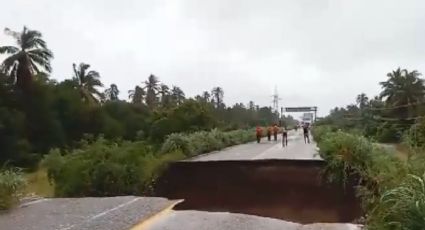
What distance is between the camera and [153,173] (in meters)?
23.1

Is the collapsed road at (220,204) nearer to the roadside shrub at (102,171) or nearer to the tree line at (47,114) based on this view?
the roadside shrub at (102,171)

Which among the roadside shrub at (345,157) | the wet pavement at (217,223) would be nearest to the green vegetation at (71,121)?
the roadside shrub at (345,157)

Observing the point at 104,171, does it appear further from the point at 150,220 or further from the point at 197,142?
the point at 197,142

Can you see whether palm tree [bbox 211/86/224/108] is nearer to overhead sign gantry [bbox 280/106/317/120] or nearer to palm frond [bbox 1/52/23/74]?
overhead sign gantry [bbox 280/106/317/120]

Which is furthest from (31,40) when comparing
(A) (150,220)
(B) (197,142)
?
(A) (150,220)

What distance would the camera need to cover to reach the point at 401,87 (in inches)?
2109

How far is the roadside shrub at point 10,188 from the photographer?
43.8 ft

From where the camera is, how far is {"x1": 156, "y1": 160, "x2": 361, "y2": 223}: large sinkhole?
18391mm

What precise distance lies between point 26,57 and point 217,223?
36.8 metres

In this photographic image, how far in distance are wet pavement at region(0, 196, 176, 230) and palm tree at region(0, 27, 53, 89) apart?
3049 centimetres

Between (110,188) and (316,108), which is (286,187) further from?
(316,108)

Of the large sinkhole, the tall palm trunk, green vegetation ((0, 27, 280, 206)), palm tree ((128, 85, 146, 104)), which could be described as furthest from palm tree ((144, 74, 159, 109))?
the large sinkhole

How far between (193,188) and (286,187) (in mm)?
3738

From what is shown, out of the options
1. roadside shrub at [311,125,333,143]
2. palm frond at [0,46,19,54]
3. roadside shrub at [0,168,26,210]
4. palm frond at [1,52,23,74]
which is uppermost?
palm frond at [0,46,19,54]
